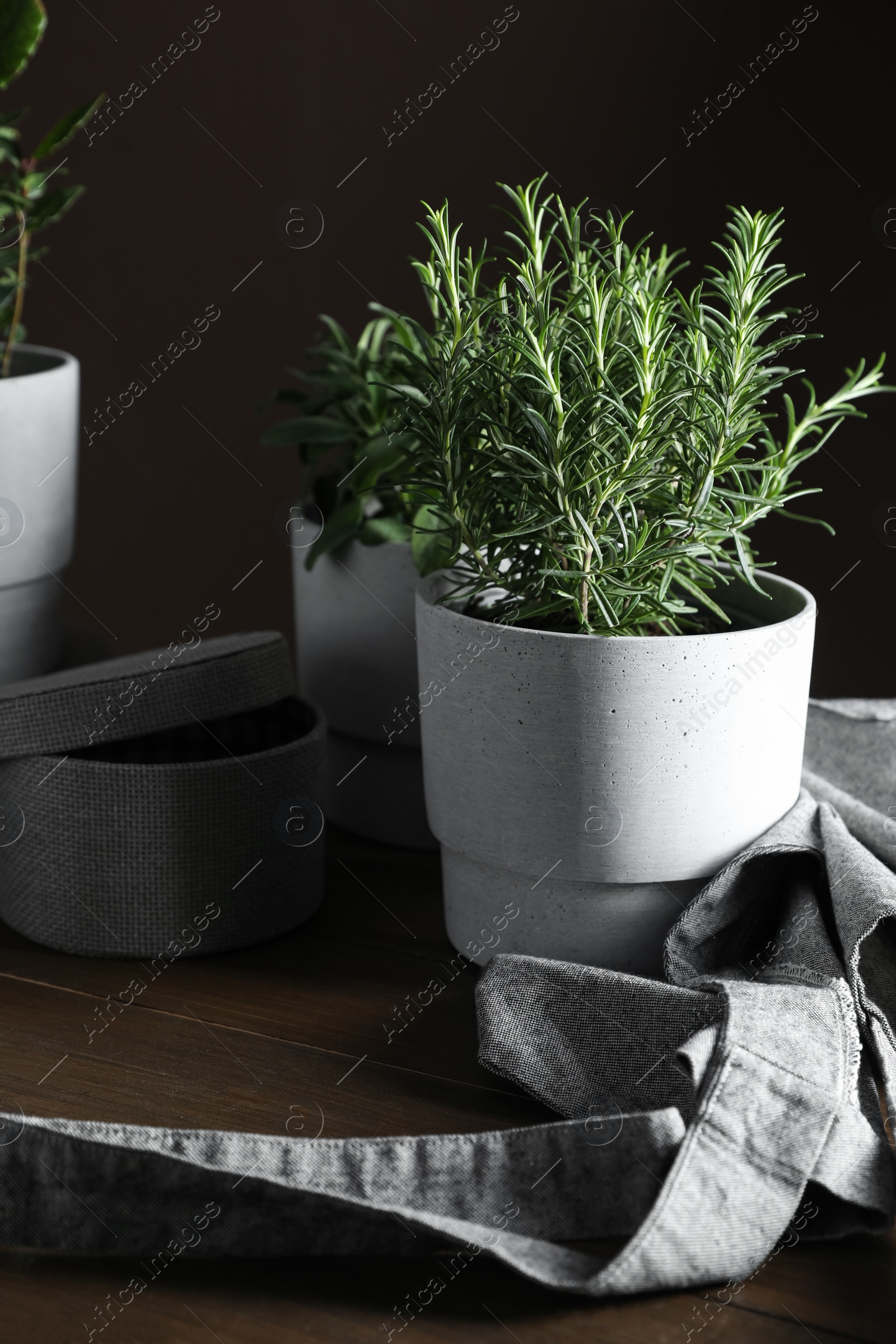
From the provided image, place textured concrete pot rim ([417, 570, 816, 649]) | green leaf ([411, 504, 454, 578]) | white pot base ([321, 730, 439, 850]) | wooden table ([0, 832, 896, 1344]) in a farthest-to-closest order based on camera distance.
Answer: white pot base ([321, 730, 439, 850]) < green leaf ([411, 504, 454, 578]) < textured concrete pot rim ([417, 570, 816, 649]) < wooden table ([0, 832, 896, 1344])

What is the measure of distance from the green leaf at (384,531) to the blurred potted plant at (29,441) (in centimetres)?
22

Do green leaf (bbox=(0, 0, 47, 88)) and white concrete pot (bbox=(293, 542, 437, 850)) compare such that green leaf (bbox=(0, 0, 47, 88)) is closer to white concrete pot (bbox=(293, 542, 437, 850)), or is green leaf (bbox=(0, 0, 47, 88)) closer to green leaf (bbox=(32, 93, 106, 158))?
green leaf (bbox=(32, 93, 106, 158))

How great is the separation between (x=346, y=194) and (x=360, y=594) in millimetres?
466

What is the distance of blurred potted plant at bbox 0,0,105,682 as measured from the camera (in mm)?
788

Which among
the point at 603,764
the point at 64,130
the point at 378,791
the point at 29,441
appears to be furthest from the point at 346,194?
the point at 603,764

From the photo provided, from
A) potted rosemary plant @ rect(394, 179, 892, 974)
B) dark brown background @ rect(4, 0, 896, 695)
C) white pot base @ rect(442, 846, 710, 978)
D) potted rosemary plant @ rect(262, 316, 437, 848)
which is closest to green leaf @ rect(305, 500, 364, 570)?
potted rosemary plant @ rect(262, 316, 437, 848)

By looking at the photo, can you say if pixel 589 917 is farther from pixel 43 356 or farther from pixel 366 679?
pixel 43 356

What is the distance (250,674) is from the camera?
68 cm

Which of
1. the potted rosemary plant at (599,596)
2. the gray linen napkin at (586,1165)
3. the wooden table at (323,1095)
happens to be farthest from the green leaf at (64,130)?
the gray linen napkin at (586,1165)

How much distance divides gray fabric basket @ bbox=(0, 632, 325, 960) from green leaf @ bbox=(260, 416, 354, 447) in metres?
0.16

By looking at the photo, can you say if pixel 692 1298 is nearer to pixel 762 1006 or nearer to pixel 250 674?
pixel 762 1006

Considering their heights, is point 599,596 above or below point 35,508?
above

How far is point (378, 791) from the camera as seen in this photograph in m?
0.80

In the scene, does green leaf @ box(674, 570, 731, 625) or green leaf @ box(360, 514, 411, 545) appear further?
green leaf @ box(360, 514, 411, 545)
